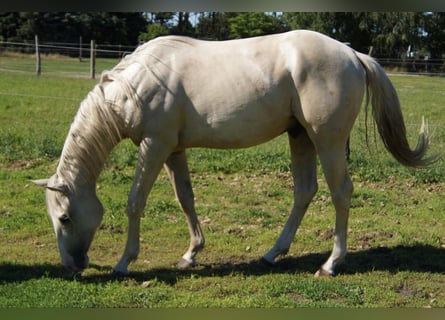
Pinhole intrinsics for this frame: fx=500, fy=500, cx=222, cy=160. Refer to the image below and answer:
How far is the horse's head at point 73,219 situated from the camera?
400 cm

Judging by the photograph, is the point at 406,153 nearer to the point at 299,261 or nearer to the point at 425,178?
the point at 299,261

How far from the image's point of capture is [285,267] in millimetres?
4531

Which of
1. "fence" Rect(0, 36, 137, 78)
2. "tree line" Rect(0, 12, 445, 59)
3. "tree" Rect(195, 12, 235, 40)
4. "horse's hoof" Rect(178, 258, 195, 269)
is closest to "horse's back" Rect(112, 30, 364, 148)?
"horse's hoof" Rect(178, 258, 195, 269)

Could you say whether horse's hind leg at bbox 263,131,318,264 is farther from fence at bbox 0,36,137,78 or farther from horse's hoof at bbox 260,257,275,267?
fence at bbox 0,36,137,78

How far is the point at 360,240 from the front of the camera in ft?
Result: 17.2

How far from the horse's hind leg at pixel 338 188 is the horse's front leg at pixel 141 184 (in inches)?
52.7

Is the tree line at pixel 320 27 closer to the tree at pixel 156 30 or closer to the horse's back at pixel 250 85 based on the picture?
the tree at pixel 156 30

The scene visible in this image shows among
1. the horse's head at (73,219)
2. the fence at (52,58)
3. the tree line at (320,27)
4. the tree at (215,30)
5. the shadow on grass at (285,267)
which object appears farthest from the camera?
the fence at (52,58)

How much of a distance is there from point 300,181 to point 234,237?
3.35 ft

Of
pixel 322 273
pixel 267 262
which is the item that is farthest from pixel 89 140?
pixel 322 273

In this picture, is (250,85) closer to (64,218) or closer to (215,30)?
(64,218)

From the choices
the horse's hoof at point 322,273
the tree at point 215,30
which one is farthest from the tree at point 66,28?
the horse's hoof at point 322,273

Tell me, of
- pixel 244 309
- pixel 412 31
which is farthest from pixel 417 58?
pixel 244 309

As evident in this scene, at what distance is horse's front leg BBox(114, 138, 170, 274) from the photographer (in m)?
4.08
